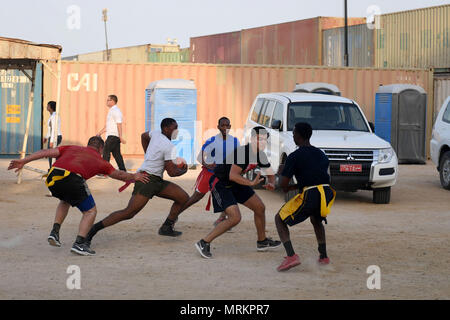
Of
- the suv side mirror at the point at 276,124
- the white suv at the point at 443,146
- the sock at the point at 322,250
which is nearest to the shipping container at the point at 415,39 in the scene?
the white suv at the point at 443,146

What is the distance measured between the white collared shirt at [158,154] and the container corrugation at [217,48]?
37.6m

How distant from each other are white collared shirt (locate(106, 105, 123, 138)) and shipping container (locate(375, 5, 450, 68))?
22105mm

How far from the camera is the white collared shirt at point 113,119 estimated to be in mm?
16422

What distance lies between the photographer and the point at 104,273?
7977 mm

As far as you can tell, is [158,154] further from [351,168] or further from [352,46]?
[352,46]

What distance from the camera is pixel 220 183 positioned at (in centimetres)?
897

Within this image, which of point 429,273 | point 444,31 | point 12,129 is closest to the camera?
point 429,273

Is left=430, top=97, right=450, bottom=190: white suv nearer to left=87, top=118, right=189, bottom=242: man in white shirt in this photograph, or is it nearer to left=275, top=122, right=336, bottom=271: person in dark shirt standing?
left=87, top=118, right=189, bottom=242: man in white shirt

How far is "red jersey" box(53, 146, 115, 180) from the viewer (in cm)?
895

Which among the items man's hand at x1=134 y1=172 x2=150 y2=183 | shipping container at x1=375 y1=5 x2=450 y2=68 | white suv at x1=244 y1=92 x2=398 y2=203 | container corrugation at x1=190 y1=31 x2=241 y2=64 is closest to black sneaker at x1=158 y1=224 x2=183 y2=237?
man's hand at x1=134 y1=172 x2=150 y2=183

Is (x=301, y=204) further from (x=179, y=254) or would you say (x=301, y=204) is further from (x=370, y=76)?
(x=370, y=76)

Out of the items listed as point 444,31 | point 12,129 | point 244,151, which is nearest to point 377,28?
point 444,31

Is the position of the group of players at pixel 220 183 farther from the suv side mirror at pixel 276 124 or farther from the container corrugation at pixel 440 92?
the container corrugation at pixel 440 92
